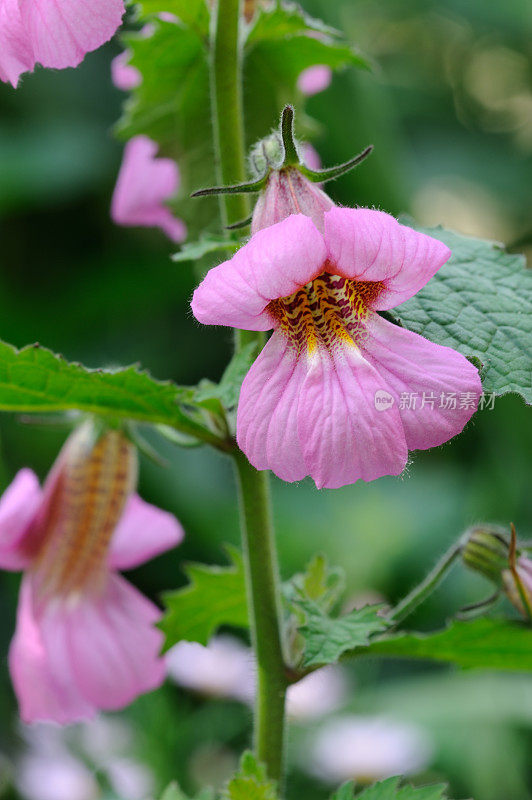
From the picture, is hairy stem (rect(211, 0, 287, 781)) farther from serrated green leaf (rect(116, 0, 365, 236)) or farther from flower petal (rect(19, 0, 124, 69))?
flower petal (rect(19, 0, 124, 69))

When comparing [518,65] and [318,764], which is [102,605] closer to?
[318,764]

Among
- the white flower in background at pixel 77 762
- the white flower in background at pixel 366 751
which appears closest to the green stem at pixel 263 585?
the white flower in background at pixel 77 762

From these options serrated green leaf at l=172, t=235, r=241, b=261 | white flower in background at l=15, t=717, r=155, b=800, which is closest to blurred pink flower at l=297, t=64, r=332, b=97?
serrated green leaf at l=172, t=235, r=241, b=261

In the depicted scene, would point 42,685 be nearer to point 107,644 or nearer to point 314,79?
point 107,644

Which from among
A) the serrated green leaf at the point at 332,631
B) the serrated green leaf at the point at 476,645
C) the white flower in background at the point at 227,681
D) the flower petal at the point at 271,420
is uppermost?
the flower petal at the point at 271,420

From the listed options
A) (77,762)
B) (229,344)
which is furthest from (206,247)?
(229,344)

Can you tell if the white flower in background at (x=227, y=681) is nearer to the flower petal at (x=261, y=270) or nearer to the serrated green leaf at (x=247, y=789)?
the serrated green leaf at (x=247, y=789)

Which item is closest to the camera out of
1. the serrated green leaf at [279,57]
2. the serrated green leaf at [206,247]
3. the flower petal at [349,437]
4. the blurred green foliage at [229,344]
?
the flower petal at [349,437]
